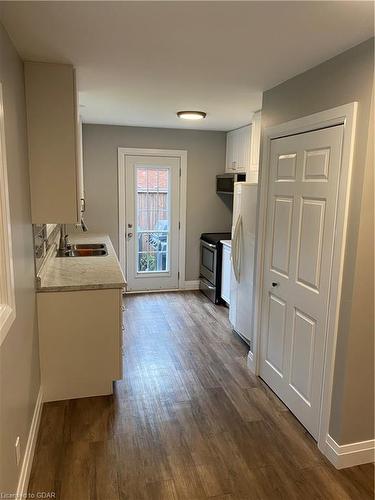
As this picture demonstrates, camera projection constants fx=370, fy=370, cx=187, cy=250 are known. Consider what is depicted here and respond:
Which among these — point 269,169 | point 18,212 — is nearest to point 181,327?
point 269,169

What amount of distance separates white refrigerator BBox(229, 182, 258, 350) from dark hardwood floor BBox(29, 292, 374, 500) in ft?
1.36

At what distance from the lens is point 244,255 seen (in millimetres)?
3576

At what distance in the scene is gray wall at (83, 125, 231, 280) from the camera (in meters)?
4.93

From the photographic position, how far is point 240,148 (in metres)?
4.80

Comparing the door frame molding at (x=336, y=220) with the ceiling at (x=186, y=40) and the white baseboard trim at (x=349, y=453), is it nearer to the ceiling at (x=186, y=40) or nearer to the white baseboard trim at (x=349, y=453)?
the white baseboard trim at (x=349, y=453)

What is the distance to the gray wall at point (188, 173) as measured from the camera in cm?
493

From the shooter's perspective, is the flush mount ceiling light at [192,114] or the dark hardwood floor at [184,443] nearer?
the dark hardwood floor at [184,443]

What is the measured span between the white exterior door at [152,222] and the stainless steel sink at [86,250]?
3.41ft

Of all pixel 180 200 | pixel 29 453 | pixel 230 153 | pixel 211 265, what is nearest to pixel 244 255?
pixel 211 265

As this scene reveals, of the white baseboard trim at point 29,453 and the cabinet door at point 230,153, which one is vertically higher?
the cabinet door at point 230,153

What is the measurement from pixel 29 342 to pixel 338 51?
7.95ft

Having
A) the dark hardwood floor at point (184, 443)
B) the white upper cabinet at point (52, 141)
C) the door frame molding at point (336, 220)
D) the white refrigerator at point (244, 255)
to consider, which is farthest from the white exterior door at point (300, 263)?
the white upper cabinet at point (52, 141)

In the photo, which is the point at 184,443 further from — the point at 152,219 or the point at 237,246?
the point at 152,219

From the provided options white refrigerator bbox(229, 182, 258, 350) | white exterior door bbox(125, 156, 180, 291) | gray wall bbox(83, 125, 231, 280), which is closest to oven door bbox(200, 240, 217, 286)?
gray wall bbox(83, 125, 231, 280)
